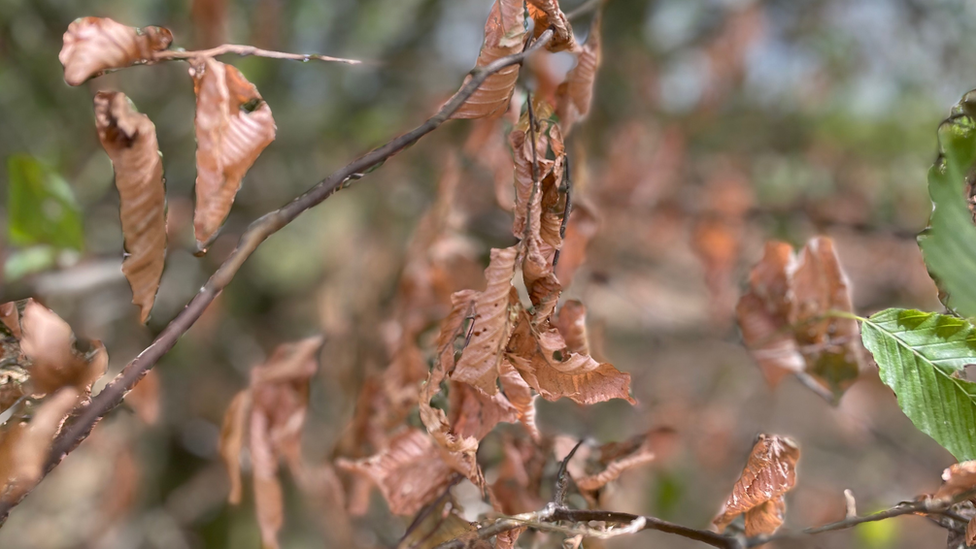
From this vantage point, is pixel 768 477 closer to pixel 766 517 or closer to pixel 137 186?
pixel 766 517

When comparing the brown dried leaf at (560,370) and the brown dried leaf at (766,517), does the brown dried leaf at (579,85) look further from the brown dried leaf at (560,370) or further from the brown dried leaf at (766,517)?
the brown dried leaf at (766,517)

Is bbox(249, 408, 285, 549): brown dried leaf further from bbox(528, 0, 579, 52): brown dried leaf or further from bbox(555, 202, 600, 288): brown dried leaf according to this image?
bbox(528, 0, 579, 52): brown dried leaf

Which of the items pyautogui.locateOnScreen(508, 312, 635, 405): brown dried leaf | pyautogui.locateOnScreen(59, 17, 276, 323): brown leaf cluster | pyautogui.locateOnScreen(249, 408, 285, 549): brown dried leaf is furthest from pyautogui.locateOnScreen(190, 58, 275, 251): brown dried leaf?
pyautogui.locateOnScreen(249, 408, 285, 549): brown dried leaf

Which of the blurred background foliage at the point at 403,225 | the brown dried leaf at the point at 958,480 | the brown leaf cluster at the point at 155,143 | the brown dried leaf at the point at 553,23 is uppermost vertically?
the brown dried leaf at the point at 553,23

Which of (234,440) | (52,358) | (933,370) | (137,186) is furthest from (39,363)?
(933,370)

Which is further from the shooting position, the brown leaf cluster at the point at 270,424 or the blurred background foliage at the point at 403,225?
the blurred background foliage at the point at 403,225

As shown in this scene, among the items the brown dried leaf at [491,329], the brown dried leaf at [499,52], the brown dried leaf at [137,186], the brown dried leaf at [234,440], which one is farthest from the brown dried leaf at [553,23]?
the brown dried leaf at [234,440]

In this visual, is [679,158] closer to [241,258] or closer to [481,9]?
[481,9]
